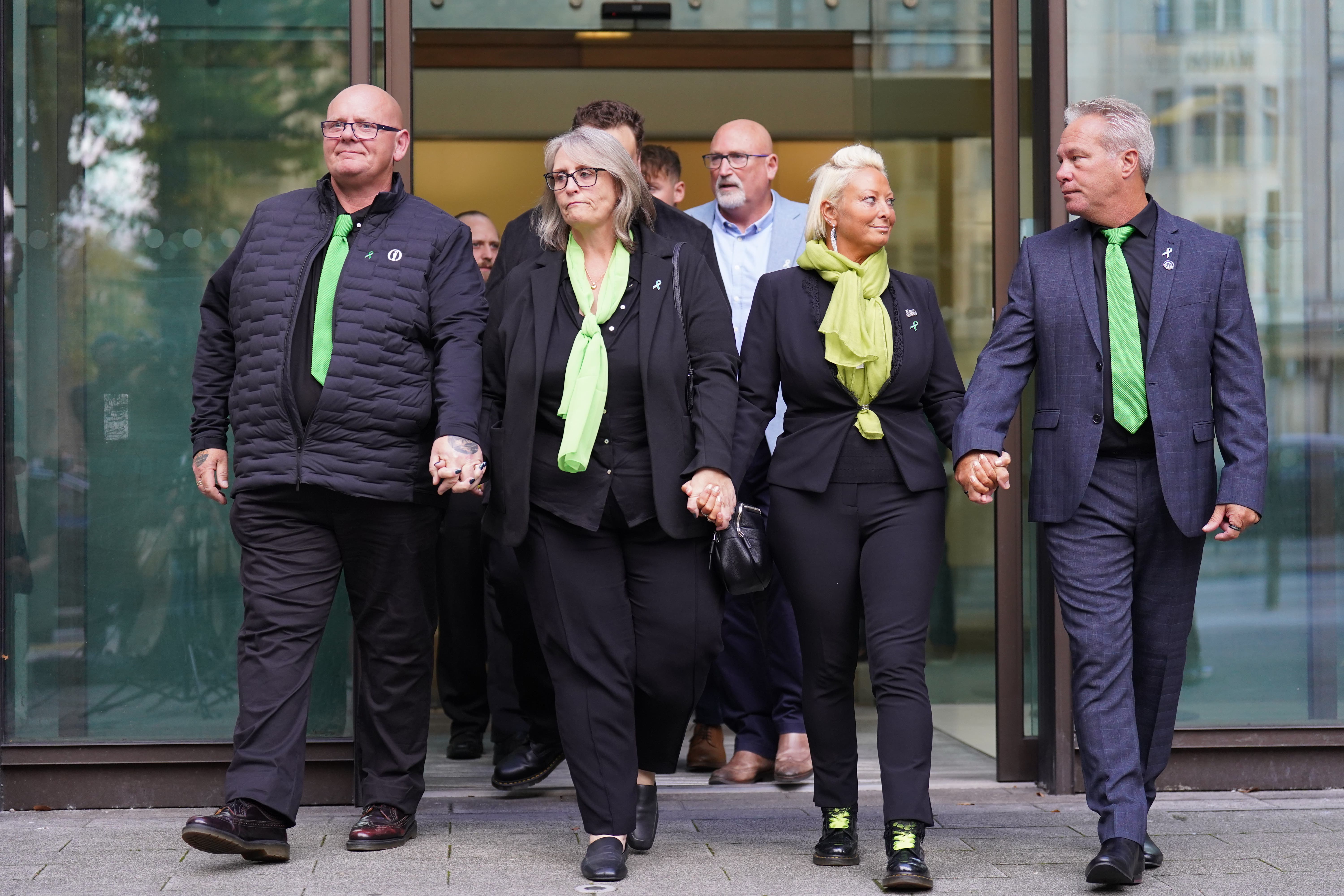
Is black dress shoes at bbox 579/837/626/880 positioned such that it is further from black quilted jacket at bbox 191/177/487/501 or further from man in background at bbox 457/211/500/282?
man in background at bbox 457/211/500/282

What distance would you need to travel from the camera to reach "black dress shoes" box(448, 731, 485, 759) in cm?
615

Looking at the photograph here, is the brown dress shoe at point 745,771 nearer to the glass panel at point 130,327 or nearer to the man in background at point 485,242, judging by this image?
the glass panel at point 130,327

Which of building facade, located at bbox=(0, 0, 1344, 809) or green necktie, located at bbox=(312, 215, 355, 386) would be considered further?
building facade, located at bbox=(0, 0, 1344, 809)

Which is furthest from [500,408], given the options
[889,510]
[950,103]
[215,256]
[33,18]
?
[950,103]

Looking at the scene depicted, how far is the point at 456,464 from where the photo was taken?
413 cm

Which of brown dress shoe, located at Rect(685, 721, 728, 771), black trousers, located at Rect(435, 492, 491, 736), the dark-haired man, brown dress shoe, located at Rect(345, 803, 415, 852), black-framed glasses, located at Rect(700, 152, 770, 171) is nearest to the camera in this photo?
brown dress shoe, located at Rect(345, 803, 415, 852)

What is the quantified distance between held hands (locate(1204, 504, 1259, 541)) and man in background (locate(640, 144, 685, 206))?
2.51 metres

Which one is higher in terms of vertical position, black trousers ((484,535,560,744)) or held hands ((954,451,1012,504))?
held hands ((954,451,1012,504))

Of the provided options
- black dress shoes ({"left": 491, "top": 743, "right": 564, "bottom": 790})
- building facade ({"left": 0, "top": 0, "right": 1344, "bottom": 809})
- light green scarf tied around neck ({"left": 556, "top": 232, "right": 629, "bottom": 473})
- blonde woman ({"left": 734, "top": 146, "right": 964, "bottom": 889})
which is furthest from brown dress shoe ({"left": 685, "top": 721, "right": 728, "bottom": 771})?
light green scarf tied around neck ({"left": 556, "top": 232, "right": 629, "bottom": 473})

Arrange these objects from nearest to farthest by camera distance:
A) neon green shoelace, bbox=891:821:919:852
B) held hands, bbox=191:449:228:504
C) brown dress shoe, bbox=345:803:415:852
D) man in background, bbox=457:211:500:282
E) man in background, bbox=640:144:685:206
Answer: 1. neon green shoelace, bbox=891:821:919:852
2. brown dress shoe, bbox=345:803:415:852
3. held hands, bbox=191:449:228:504
4. man in background, bbox=640:144:685:206
5. man in background, bbox=457:211:500:282

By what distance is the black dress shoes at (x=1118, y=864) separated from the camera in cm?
384

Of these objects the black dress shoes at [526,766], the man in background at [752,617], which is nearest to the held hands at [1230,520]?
the man in background at [752,617]

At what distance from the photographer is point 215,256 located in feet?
17.3

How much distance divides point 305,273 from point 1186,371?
8.05 ft
